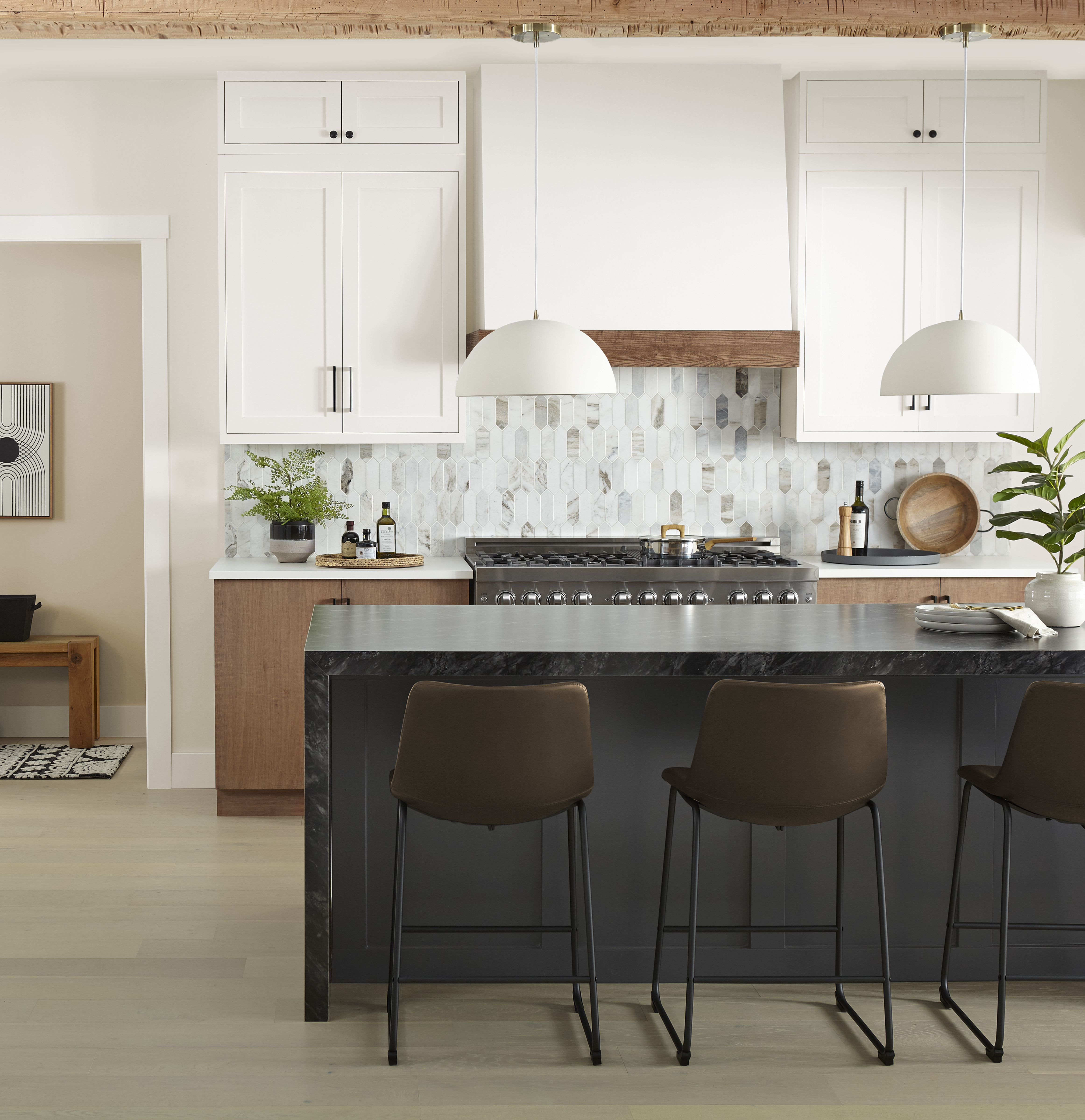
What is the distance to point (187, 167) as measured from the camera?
16.0 feet

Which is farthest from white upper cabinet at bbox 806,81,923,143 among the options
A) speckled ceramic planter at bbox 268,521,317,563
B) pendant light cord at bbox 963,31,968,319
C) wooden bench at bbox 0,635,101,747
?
wooden bench at bbox 0,635,101,747

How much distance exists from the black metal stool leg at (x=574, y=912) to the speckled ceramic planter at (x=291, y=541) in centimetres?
211

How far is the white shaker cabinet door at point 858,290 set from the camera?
4770mm

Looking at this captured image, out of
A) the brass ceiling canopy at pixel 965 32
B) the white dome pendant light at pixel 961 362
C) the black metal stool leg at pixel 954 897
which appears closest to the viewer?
the black metal stool leg at pixel 954 897

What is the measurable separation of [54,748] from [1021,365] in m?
4.50

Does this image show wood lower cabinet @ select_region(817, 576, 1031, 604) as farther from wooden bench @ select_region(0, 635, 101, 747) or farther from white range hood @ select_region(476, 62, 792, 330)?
wooden bench @ select_region(0, 635, 101, 747)

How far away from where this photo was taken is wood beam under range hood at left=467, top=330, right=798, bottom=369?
15.3 feet

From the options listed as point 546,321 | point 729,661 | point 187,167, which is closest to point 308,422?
point 187,167

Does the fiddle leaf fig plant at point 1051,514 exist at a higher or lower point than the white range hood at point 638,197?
lower

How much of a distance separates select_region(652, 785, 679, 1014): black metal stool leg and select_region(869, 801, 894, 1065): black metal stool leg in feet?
1.51

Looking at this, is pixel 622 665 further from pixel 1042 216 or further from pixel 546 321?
pixel 1042 216

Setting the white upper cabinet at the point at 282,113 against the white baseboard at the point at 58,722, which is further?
the white baseboard at the point at 58,722

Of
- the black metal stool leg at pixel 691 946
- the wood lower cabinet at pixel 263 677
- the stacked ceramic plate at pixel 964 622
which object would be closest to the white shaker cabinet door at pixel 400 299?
the wood lower cabinet at pixel 263 677

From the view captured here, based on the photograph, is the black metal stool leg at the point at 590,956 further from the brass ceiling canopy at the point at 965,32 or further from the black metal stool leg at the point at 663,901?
the brass ceiling canopy at the point at 965,32
